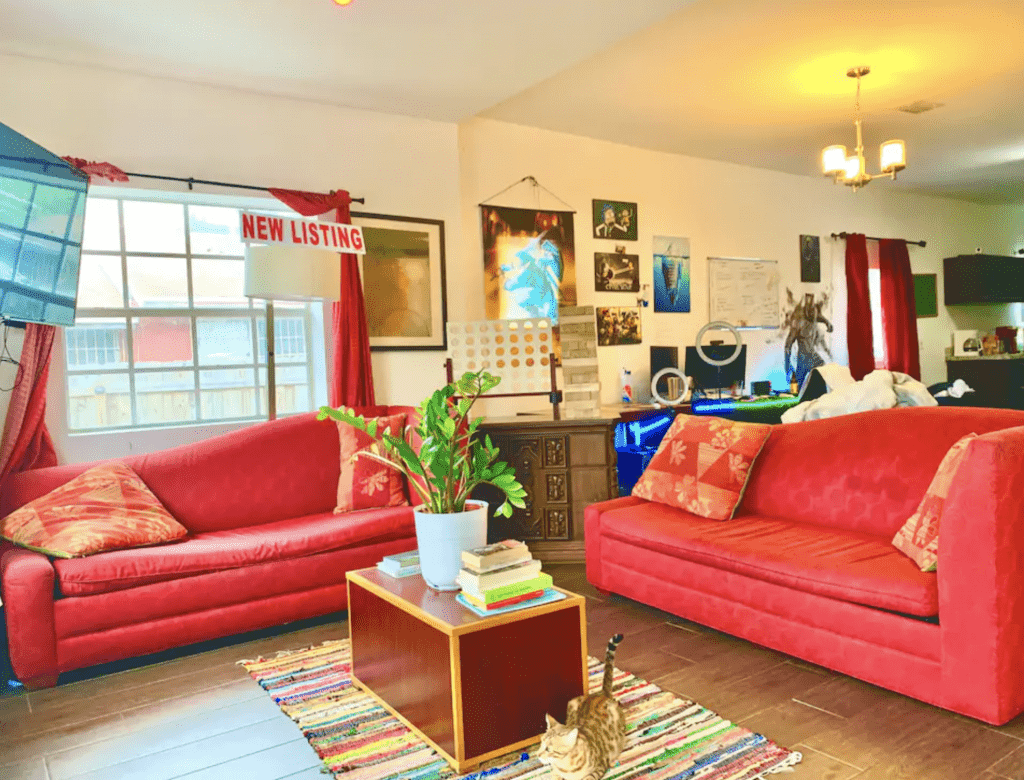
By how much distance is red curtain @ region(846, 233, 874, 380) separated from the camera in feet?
26.4

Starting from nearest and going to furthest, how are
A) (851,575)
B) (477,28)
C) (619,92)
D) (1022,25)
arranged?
(851,575), (477,28), (1022,25), (619,92)

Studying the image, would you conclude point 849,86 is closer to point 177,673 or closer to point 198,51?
point 198,51

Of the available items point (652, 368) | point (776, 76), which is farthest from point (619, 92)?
point (652, 368)

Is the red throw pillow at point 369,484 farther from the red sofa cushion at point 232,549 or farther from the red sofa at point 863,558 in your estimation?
the red sofa at point 863,558

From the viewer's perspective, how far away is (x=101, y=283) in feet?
13.9

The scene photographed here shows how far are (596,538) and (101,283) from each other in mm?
3048

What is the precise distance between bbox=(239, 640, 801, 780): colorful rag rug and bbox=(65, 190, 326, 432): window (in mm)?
2208

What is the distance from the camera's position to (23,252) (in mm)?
2508

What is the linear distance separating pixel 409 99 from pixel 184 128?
1333 millimetres

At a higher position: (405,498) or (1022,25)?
(1022,25)

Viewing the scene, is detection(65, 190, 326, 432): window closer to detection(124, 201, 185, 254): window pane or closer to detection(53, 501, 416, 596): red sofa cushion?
detection(124, 201, 185, 254): window pane

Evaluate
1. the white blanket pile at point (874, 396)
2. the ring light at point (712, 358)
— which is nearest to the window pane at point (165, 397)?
the white blanket pile at point (874, 396)

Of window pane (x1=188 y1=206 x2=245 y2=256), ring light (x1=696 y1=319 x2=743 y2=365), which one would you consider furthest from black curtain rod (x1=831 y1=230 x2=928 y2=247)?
window pane (x1=188 y1=206 x2=245 y2=256)

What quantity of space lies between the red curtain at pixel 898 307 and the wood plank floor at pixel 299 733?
6.56m
